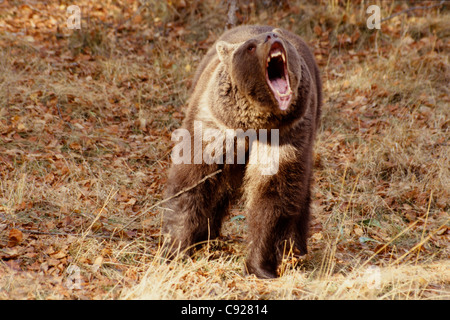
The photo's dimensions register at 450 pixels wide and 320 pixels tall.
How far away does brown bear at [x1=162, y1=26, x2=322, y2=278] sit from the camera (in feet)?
14.1

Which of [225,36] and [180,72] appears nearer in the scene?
[225,36]

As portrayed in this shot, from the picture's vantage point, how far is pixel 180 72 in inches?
348

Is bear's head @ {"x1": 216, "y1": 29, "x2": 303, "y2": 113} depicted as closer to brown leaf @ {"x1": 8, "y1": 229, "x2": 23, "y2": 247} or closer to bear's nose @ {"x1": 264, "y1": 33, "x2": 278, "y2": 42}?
bear's nose @ {"x1": 264, "y1": 33, "x2": 278, "y2": 42}

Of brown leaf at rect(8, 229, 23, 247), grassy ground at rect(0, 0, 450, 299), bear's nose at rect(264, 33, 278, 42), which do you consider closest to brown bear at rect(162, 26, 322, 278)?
bear's nose at rect(264, 33, 278, 42)

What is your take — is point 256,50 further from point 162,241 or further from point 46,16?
point 46,16

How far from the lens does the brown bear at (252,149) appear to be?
14.1 feet

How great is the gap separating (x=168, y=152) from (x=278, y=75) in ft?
9.69

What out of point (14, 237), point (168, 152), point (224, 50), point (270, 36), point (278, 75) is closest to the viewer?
point (270, 36)

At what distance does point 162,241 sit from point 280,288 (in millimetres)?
1450

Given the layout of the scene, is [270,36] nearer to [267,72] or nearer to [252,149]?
[267,72]

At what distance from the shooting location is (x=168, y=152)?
23.2ft

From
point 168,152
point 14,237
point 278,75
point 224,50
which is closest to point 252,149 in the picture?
point 278,75
